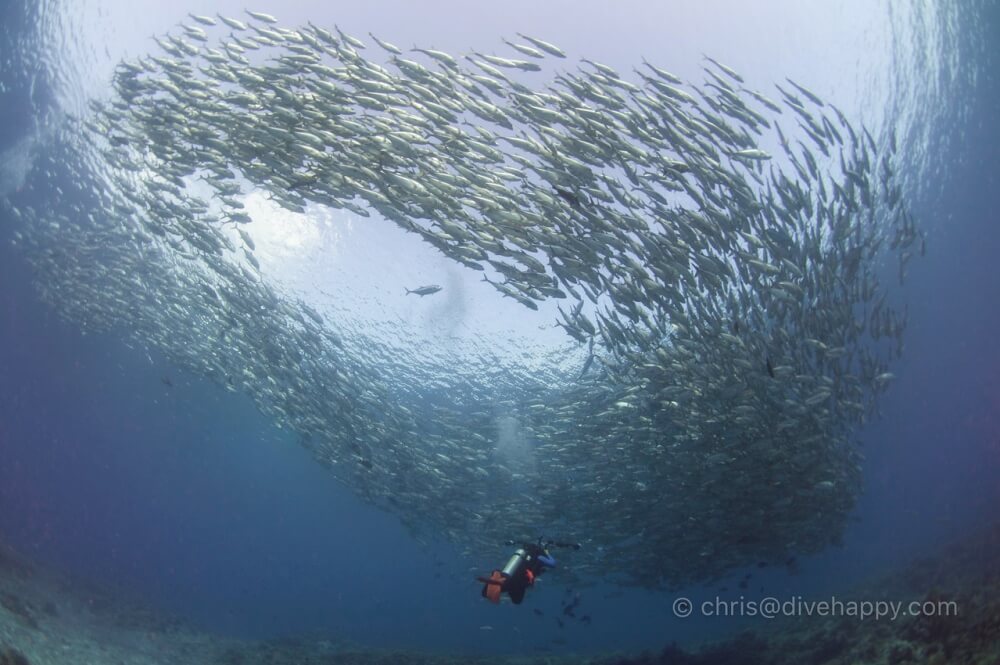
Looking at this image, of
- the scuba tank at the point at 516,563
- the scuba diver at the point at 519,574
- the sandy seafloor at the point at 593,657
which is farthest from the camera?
the sandy seafloor at the point at 593,657

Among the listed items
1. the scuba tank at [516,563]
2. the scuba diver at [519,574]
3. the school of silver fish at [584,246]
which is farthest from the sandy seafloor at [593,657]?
the scuba tank at [516,563]

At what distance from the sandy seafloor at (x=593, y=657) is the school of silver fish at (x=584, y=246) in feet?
9.94

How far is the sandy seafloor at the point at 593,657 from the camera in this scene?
32.8ft

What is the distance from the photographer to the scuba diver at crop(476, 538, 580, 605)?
284 inches

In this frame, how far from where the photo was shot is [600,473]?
2014 centimetres

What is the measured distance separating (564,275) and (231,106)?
7354 mm

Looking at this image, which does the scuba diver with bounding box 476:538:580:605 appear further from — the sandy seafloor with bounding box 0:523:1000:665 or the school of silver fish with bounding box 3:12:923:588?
the sandy seafloor with bounding box 0:523:1000:665

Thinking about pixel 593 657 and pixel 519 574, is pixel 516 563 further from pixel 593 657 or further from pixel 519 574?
pixel 593 657

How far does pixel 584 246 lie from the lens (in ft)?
32.5

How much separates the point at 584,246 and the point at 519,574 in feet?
17.7

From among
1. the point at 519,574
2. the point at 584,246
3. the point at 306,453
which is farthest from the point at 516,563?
the point at 306,453

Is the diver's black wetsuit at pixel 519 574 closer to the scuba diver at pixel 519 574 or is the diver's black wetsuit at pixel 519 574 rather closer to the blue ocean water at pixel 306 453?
the scuba diver at pixel 519 574

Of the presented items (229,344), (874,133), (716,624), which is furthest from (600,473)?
(716,624)

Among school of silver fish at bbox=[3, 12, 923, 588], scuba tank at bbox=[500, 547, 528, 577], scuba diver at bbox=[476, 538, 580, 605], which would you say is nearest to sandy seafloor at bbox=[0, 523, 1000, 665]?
school of silver fish at bbox=[3, 12, 923, 588]
